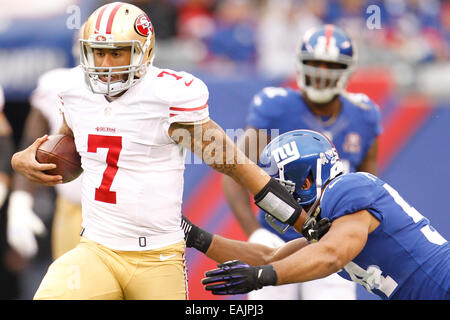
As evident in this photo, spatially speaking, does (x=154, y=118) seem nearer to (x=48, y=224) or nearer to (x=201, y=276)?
(x=201, y=276)

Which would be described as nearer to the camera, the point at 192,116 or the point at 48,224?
the point at 192,116

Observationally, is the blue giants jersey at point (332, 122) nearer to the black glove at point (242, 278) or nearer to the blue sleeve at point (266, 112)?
the blue sleeve at point (266, 112)

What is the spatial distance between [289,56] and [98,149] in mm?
5426

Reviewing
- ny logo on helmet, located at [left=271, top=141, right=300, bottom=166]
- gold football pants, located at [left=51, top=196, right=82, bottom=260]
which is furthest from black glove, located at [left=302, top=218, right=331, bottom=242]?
gold football pants, located at [left=51, top=196, right=82, bottom=260]

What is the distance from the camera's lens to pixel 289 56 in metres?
8.41

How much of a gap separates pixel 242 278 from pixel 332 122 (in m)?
1.97

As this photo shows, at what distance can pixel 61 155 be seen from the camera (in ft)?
11.0

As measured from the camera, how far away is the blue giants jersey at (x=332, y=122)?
4.52 m

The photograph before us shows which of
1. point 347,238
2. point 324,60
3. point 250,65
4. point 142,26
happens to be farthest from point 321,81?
point 250,65

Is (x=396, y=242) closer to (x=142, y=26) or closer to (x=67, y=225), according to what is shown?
(x=142, y=26)

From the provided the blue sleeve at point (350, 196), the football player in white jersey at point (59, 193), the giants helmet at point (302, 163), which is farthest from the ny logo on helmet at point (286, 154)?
the football player in white jersey at point (59, 193)

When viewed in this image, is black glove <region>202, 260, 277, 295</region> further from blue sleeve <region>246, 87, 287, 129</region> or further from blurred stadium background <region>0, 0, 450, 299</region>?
blurred stadium background <region>0, 0, 450, 299</region>

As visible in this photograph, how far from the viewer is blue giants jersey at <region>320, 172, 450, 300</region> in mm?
2926

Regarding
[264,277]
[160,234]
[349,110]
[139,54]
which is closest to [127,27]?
[139,54]
